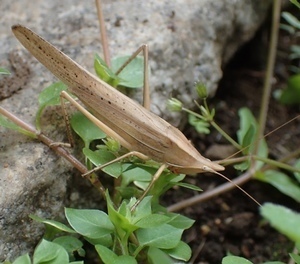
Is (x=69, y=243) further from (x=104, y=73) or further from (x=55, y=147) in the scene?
(x=104, y=73)

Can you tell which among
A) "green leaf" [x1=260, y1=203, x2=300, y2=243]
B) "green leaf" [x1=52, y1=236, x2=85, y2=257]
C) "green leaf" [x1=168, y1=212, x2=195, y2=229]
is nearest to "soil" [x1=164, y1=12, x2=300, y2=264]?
"green leaf" [x1=168, y1=212, x2=195, y2=229]

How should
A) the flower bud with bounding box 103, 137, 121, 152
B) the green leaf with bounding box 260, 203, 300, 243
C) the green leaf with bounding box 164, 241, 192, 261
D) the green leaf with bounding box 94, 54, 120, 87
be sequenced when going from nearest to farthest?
the green leaf with bounding box 260, 203, 300, 243 → the green leaf with bounding box 164, 241, 192, 261 → the flower bud with bounding box 103, 137, 121, 152 → the green leaf with bounding box 94, 54, 120, 87

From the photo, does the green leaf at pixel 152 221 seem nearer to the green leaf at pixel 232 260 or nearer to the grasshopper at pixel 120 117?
the green leaf at pixel 232 260

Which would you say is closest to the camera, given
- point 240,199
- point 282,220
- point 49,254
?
point 282,220

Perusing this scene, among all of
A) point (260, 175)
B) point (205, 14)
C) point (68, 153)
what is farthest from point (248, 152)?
point (205, 14)

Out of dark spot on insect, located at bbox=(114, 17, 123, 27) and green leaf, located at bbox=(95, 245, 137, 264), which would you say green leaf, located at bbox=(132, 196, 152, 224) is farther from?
dark spot on insect, located at bbox=(114, 17, 123, 27)

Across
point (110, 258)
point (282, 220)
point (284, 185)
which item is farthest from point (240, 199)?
point (282, 220)

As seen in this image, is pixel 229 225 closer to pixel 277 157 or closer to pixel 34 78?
pixel 277 157
